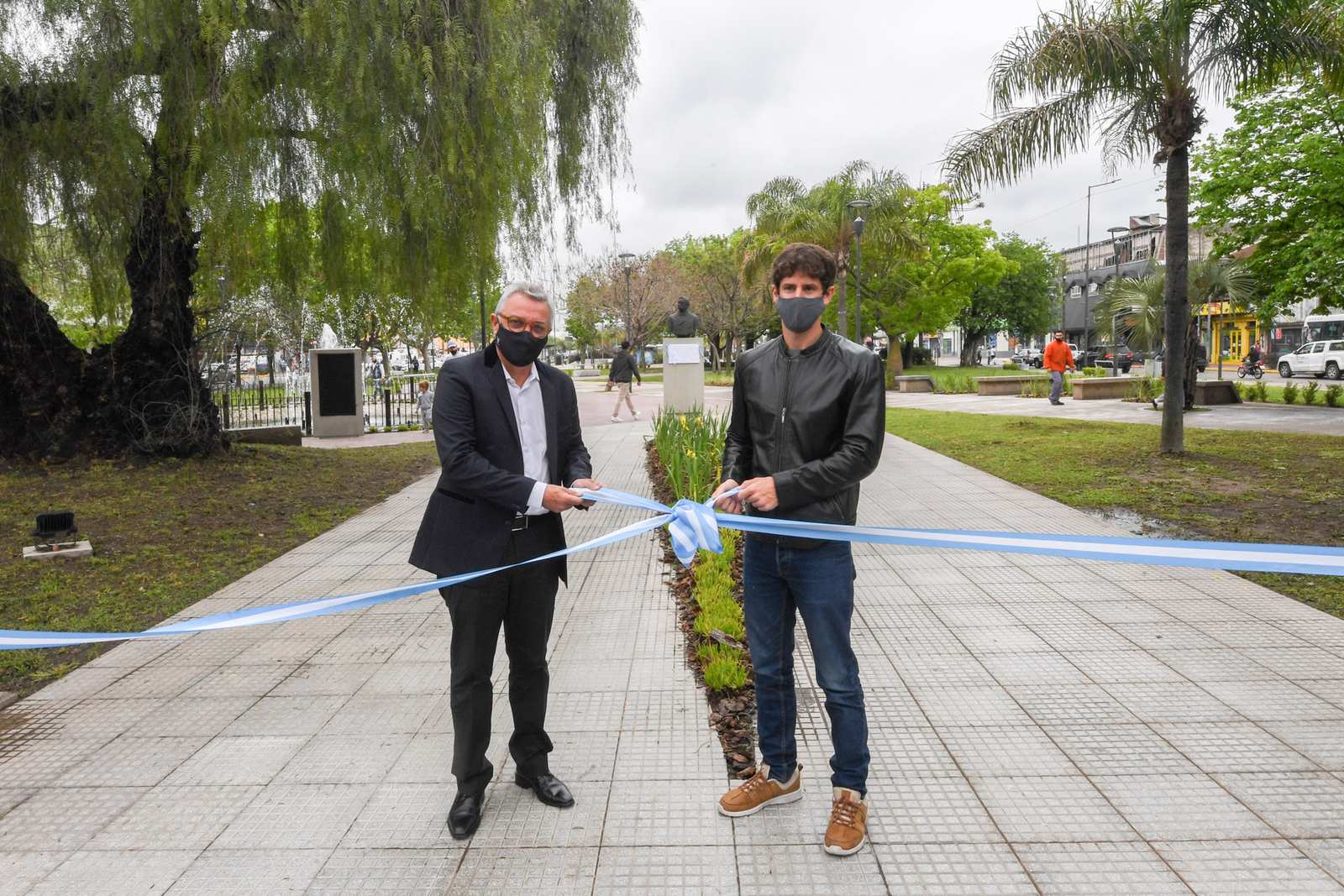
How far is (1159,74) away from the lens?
11.7m

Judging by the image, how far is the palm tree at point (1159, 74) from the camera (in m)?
11.2

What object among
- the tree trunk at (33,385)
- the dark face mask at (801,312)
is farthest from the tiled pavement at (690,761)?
the tree trunk at (33,385)

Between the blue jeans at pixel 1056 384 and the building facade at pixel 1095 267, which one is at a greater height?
the building facade at pixel 1095 267

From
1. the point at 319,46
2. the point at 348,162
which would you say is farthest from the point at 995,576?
the point at 319,46

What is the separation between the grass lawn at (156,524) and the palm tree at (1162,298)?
55.6ft

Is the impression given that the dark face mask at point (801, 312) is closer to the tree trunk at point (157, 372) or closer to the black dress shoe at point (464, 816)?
the black dress shoe at point (464, 816)

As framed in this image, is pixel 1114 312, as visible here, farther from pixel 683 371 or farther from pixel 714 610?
pixel 714 610

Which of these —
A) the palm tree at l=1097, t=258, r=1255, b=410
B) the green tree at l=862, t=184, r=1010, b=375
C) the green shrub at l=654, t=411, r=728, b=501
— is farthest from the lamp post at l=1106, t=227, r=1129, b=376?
the green shrub at l=654, t=411, r=728, b=501

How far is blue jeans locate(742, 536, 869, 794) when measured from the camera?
2.91 metres

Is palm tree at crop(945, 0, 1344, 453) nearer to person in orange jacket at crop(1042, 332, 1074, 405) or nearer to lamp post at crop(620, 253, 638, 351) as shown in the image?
person in orange jacket at crop(1042, 332, 1074, 405)

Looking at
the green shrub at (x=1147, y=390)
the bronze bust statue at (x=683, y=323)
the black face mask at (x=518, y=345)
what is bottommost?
the green shrub at (x=1147, y=390)

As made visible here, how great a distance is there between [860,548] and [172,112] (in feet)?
26.1

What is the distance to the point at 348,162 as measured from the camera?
900 cm

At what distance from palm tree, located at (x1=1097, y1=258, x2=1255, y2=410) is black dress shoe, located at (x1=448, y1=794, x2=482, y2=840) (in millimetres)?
20693
